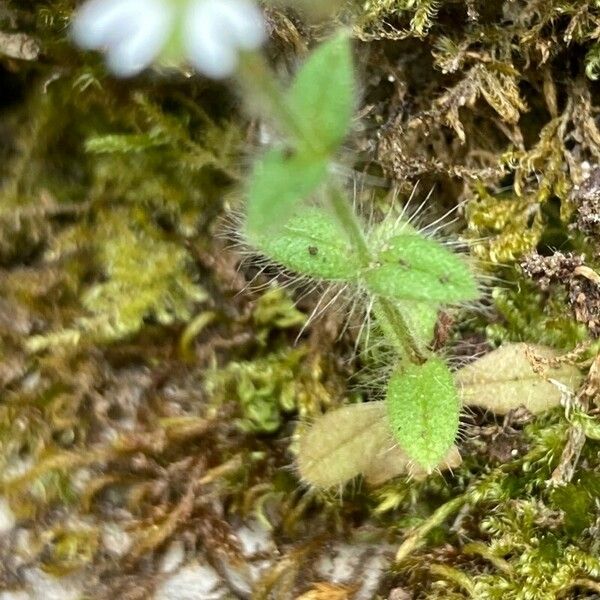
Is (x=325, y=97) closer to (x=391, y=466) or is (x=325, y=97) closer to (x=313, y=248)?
(x=313, y=248)

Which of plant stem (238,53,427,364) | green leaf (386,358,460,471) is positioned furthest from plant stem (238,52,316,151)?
green leaf (386,358,460,471)

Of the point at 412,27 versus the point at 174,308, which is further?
the point at 174,308

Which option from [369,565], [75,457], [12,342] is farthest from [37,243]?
[369,565]

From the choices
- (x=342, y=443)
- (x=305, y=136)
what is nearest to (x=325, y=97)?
(x=305, y=136)

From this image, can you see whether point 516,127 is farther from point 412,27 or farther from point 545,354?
point 545,354

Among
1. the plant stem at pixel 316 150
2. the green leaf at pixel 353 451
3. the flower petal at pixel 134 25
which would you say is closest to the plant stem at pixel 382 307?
the plant stem at pixel 316 150

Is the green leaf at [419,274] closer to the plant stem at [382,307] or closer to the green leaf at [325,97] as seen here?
the plant stem at [382,307]

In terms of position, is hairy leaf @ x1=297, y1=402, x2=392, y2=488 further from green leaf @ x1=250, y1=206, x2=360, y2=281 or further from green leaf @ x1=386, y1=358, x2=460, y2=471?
green leaf @ x1=250, y1=206, x2=360, y2=281
